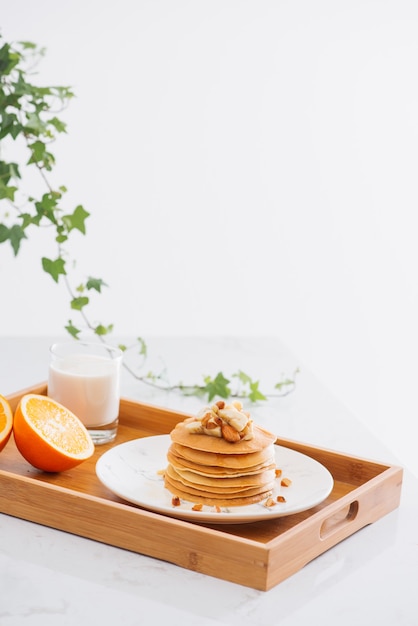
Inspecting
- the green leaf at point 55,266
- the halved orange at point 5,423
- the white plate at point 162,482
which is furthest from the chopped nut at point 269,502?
the green leaf at point 55,266

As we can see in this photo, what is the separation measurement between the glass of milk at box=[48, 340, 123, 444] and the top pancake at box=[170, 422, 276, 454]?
325 mm

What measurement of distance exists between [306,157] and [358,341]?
0.94m

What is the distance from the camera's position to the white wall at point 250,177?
14.1ft

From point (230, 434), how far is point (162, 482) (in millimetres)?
151

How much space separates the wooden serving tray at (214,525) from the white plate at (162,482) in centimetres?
2

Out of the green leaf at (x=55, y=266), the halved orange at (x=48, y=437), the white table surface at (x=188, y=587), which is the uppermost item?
the green leaf at (x=55, y=266)

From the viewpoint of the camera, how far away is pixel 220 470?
4.26 feet

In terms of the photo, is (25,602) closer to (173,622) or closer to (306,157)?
(173,622)

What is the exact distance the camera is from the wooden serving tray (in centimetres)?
114

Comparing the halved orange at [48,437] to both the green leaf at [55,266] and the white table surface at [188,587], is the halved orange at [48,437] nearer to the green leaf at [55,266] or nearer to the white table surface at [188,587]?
the white table surface at [188,587]

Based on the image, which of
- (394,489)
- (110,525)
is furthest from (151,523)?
(394,489)

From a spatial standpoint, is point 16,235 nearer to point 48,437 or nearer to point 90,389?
point 90,389

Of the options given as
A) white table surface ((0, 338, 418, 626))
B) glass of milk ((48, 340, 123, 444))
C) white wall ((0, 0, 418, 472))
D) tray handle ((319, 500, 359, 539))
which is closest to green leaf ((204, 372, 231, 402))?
glass of milk ((48, 340, 123, 444))

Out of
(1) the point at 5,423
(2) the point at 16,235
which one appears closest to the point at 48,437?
(1) the point at 5,423
